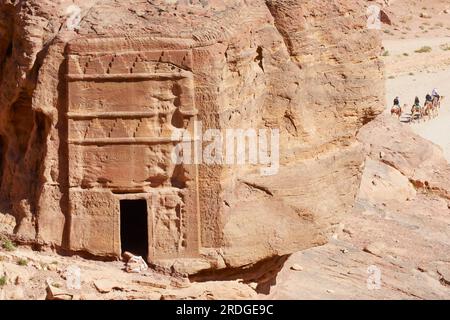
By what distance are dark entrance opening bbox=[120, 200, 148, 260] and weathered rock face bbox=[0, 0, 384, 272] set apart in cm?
38

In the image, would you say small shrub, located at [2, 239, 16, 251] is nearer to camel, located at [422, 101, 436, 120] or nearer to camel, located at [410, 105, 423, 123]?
camel, located at [410, 105, 423, 123]

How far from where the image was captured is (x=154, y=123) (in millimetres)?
14734

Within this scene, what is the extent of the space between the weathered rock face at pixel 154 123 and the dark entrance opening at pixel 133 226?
38 centimetres

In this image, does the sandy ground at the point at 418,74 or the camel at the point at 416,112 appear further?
the sandy ground at the point at 418,74

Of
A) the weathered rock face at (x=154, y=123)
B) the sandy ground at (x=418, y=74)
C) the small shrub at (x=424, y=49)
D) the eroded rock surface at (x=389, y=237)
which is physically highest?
the small shrub at (x=424, y=49)

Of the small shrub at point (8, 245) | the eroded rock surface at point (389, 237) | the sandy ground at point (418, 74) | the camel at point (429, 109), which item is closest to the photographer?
the small shrub at point (8, 245)

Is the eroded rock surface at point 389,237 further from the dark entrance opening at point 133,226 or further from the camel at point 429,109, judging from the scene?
the camel at point 429,109

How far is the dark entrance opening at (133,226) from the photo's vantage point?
630 inches

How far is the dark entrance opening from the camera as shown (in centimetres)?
1600

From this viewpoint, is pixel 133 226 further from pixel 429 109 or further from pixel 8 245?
pixel 429 109

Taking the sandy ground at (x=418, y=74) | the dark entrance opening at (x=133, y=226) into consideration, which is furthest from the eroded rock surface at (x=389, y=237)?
the sandy ground at (x=418, y=74)

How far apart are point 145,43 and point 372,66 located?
509cm

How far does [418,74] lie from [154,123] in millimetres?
34301

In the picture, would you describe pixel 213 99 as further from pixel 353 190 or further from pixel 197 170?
pixel 353 190
